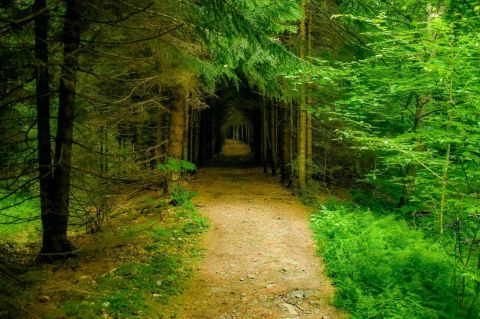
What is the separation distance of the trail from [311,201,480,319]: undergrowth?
43 cm

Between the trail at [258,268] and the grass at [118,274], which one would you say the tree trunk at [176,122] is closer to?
the grass at [118,274]

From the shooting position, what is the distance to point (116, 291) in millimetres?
5859

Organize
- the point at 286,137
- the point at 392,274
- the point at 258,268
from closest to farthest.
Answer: the point at 392,274 < the point at 258,268 < the point at 286,137

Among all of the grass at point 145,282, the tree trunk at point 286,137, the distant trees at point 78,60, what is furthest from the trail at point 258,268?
the tree trunk at point 286,137

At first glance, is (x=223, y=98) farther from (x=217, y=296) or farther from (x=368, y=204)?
(x=217, y=296)

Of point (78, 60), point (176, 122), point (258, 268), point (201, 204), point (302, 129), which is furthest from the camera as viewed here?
point (302, 129)

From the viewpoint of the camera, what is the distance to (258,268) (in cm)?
772

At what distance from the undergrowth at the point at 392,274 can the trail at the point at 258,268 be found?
431mm

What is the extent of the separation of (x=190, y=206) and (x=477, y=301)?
26.4 feet

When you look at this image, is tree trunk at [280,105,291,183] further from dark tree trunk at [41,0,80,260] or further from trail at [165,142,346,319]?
dark tree trunk at [41,0,80,260]

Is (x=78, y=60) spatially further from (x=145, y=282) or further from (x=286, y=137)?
(x=286, y=137)

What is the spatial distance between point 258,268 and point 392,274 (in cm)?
268

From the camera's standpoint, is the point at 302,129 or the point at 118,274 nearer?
the point at 118,274

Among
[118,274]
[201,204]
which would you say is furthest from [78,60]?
[201,204]
